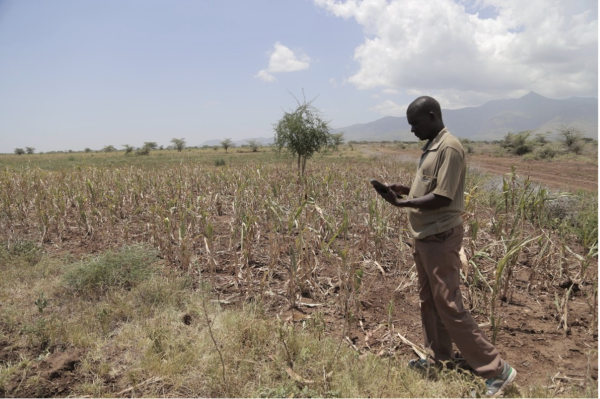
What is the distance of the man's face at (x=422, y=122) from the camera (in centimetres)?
218

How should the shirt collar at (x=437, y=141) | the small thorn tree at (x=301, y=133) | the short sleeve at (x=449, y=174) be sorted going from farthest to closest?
the small thorn tree at (x=301, y=133)
the shirt collar at (x=437, y=141)
the short sleeve at (x=449, y=174)

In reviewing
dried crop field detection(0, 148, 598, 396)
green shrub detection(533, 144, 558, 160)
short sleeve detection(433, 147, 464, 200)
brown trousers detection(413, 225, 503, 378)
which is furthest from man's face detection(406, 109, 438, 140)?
green shrub detection(533, 144, 558, 160)

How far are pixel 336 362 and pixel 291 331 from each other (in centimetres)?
42

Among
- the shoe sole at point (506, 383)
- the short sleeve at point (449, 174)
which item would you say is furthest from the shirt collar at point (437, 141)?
the shoe sole at point (506, 383)

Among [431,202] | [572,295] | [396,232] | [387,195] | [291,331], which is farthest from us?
[396,232]

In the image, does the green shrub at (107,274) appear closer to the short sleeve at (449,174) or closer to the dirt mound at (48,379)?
the dirt mound at (48,379)

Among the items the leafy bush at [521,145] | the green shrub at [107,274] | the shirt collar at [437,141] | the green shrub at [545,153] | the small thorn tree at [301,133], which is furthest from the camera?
the leafy bush at [521,145]

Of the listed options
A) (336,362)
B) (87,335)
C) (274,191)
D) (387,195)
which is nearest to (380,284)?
(336,362)

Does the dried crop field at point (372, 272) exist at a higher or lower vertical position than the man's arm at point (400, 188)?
lower

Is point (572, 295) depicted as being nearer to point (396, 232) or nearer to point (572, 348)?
point (572, 348)

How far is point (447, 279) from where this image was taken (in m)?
2.17

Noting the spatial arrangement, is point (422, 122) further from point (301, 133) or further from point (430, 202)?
point (301, 133)

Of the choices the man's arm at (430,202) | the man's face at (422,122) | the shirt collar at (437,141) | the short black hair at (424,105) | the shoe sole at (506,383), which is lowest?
the shoe sole at (506,383)

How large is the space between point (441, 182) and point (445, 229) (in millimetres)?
318
